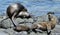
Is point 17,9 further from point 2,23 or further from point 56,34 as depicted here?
point 56,34

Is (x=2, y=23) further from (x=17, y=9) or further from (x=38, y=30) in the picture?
(x=38, y=30)

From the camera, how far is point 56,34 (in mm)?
8906

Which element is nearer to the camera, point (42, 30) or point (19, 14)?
point (42, 30)

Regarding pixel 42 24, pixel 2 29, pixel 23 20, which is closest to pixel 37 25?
pixel 42 24

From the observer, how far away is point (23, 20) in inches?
431

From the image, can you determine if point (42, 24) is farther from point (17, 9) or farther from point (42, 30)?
point (17, 9)

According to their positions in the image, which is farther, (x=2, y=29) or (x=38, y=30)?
(x=2, y=29)

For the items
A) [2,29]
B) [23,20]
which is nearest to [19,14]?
[23,20]

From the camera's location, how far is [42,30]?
9.05 metres

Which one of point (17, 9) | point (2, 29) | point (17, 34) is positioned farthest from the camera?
point (17, 9)

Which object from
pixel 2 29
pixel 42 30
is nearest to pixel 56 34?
pixel 42 30

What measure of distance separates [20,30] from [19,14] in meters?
1.84

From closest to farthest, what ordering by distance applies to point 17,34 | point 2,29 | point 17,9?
point 17,34, point 2,29, point 17,9

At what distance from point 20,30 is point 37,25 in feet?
1.92
